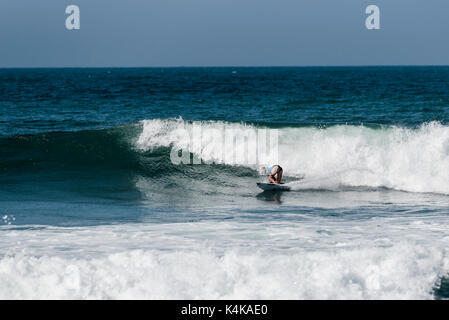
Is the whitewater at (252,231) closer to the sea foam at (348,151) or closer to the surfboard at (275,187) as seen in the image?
the sea foam at (348,151)

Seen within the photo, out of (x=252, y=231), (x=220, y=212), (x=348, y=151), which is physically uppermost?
(x=348, y=151)

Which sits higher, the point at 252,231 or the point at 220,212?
the point at 252,231

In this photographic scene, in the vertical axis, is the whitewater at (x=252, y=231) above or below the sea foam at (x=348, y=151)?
below

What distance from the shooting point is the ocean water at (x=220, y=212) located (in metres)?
7.38

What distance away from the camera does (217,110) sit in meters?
31.1

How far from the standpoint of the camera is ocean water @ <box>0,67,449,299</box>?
7.38 m

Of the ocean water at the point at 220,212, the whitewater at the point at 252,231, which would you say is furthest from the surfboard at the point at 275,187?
the whitewater at the point at 252,231

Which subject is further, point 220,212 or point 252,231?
point 220,212

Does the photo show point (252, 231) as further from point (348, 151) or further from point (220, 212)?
point (348, 151)

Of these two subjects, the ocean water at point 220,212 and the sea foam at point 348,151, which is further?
the sea foam at point 348,151

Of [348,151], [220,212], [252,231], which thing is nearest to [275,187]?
[220,212]

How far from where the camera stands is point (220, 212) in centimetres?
1228

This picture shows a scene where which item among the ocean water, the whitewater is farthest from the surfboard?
the whitewater
